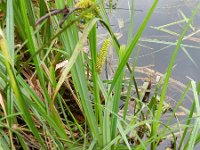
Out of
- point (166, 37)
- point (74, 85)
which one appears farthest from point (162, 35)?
point (74, 85)

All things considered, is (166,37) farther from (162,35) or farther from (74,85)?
(74,85)

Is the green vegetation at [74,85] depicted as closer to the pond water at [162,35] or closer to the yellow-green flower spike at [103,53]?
the yellow-green flower spike at [103,53]

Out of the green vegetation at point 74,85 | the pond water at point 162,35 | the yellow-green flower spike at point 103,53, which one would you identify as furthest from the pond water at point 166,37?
the yellow-green flower spike at point 103,53

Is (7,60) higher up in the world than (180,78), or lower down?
higher up

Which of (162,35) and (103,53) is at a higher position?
(103,53)

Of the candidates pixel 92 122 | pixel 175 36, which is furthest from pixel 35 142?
pixel 175 36

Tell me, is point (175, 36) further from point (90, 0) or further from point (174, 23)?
point (90, 0)

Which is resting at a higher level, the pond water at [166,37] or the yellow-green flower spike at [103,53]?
the yellow-green flower spike at [103,53]

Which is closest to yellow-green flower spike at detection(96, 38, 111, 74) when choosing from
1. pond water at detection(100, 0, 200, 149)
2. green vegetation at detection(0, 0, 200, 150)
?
green vegetation at detection(0, 0, 200, 150)
